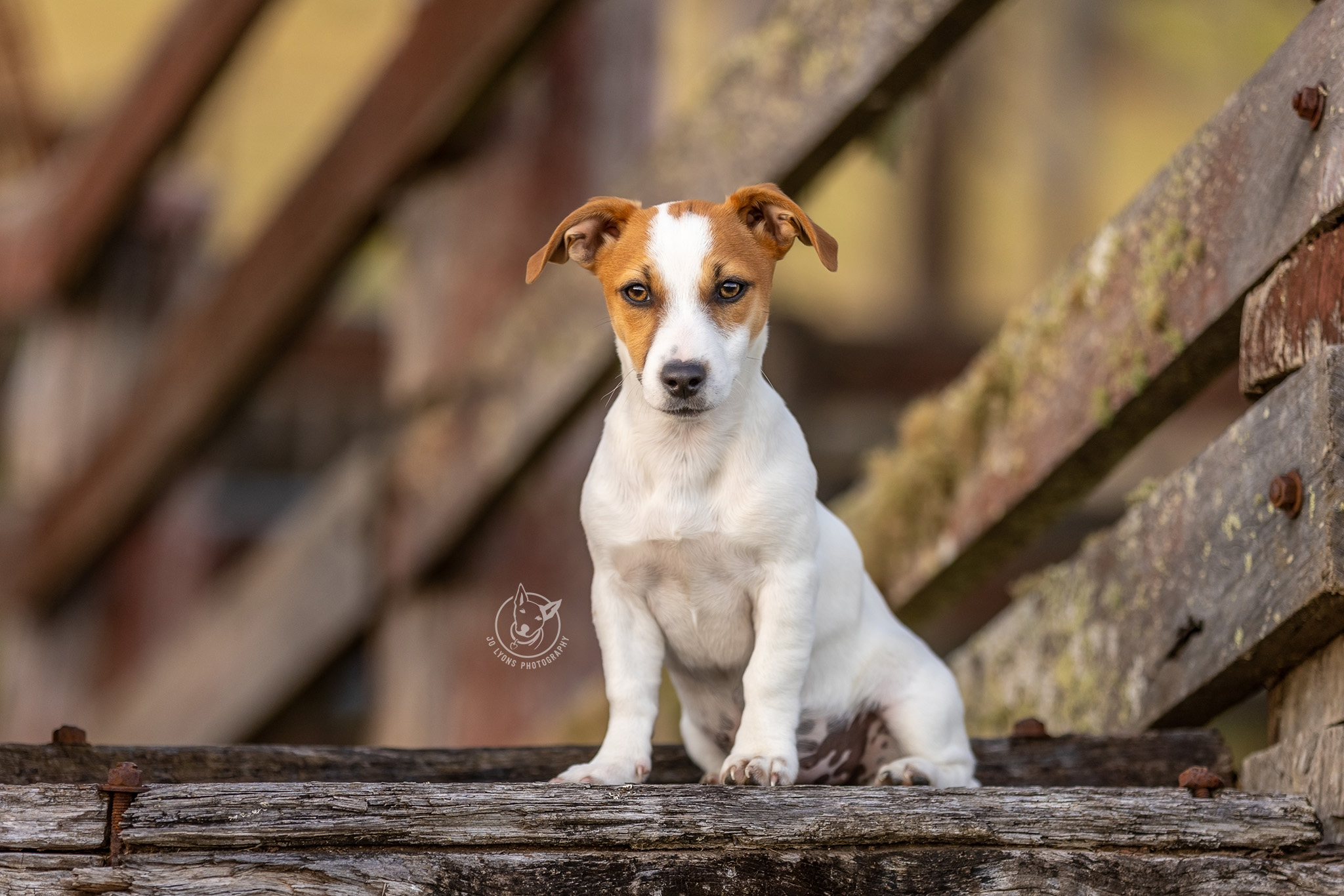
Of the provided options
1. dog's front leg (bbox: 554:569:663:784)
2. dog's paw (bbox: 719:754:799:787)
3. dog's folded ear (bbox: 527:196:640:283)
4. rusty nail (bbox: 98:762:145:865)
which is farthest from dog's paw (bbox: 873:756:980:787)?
rusty nail (bbox: 98:762:145:865)

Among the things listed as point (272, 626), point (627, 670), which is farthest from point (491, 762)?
point (272, 626)

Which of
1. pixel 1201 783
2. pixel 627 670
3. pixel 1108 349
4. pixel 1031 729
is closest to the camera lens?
pixel 1201 783

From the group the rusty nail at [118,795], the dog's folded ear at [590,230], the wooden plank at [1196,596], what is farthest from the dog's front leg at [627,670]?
the wooden plank at [1196,596]

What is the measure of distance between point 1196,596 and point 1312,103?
78 centimetres

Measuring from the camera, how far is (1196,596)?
7.64ft

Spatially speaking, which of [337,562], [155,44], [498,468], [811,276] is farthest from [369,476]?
[811,276]

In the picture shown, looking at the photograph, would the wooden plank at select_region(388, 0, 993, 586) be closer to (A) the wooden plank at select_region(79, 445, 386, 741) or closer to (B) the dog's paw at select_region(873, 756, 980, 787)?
(A) the wooden plank at select_region(79, 445, 386, 741)

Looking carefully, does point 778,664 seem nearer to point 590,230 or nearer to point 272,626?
point 590,230

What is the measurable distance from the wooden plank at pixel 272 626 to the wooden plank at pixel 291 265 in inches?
17.5

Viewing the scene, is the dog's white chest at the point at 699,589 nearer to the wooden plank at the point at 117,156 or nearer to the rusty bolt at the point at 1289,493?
the rusty bolt at the point at 1289,493

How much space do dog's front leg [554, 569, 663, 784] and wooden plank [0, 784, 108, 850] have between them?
24.1 inches

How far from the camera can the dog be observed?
1.90 m

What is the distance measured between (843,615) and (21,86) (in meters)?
5.23

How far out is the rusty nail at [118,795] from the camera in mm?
1598
